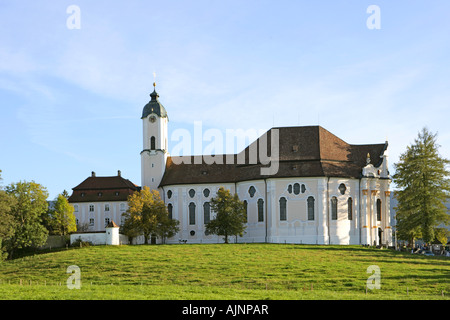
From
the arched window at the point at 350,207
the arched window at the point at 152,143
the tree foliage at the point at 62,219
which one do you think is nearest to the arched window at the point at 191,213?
the arched window at the point at 152,143

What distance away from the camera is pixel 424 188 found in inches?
2419

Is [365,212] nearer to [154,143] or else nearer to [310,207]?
[310,207]

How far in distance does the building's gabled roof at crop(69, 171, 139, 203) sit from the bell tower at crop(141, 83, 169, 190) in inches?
157

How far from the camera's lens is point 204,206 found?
72812 mm

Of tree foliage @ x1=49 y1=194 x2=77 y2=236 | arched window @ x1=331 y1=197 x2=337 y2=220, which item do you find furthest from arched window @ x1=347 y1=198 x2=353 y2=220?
tree foliage @ x1=49 y1=194 x2=77 y2=236

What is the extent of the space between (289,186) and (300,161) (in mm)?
3264

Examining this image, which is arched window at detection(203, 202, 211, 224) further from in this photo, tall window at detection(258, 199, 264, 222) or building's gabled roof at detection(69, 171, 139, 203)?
building's gabled roof at detection(69, 171, 139, 203)

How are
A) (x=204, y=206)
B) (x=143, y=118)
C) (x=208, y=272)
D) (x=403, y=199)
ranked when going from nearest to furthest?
(x=208, y=272) < (x=403, y=199) < (x=204, y=206) < (x=143, y=118)

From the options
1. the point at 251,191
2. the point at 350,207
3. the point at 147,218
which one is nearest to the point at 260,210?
the point at 251,191

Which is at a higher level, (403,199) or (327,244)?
(403,199)

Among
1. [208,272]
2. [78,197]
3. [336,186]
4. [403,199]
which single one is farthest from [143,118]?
[208,272]

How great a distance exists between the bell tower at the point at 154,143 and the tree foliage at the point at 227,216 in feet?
46.2
